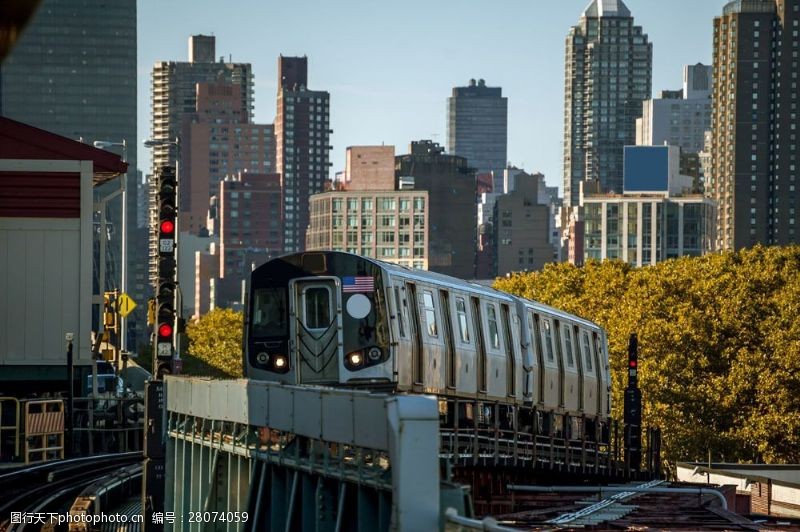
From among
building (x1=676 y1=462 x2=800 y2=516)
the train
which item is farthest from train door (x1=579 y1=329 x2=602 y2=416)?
the train

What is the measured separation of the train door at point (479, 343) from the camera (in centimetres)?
3681

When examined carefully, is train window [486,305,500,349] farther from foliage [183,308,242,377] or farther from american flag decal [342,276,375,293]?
foliage [183,308,242,377]

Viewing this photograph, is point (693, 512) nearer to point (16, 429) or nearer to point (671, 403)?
point (16, 429)

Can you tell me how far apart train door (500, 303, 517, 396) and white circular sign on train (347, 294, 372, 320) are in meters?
5.81

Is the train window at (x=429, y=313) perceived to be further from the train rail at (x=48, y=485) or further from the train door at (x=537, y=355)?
the train rail at (x=48, y=485)

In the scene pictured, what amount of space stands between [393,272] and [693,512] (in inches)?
346

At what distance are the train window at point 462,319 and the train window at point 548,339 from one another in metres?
5.11

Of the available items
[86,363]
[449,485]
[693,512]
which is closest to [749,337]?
[86,363]

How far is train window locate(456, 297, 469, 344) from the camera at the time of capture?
36.2 meters

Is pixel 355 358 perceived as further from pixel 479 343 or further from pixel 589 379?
pixel 589 379

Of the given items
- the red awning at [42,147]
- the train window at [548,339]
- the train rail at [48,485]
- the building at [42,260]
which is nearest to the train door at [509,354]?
the train window at [548,339]

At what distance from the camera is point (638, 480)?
1772 inches

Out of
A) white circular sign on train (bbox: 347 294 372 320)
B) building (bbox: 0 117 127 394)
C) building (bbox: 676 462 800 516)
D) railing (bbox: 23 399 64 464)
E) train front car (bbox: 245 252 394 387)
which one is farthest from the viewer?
building (bbox: 0 117 127 394)

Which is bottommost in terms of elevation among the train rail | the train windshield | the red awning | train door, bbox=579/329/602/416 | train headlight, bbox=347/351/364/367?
the train rail
